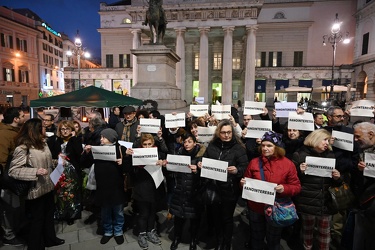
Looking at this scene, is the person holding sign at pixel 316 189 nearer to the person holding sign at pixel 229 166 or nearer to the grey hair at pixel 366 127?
the grey hair at pixel 366 127

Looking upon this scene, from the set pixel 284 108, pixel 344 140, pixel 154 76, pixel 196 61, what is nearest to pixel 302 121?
pixel 344 140

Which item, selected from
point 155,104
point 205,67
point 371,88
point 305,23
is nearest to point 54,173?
point 155,104

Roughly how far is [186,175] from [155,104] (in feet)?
19.4

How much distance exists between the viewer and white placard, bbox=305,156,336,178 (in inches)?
135

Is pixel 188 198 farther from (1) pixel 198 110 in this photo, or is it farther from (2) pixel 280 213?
(1) pixel 198 110

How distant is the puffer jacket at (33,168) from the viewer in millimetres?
3574

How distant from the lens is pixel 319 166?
3.48m

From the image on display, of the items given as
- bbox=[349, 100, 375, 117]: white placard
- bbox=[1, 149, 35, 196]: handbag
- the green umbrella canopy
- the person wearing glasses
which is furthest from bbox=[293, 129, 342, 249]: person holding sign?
the green umbrella canopy

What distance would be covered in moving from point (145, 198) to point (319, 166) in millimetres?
2797

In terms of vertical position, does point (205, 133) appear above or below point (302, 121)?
below

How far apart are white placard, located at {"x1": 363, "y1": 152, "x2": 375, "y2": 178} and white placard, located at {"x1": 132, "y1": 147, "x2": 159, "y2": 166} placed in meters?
3.02

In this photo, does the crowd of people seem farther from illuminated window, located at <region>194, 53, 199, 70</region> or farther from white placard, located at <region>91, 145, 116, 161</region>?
illuminated window, located at <region>194, 53, 199, 70</region>

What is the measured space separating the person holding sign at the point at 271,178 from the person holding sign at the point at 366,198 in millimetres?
937

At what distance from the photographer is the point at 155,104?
9.62 meters
